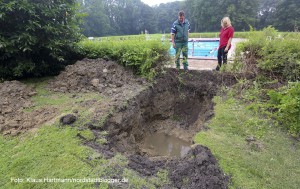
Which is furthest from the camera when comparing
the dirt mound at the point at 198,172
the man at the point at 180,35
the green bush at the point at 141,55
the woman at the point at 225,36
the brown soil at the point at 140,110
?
the man at the point at 180,35

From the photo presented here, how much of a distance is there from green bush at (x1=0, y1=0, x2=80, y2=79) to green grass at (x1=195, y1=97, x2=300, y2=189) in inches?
207

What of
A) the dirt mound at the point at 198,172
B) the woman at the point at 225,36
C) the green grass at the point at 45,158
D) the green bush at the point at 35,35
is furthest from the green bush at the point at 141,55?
the dirt mound at the point at 198,172

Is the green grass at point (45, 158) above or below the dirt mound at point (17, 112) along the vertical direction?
below

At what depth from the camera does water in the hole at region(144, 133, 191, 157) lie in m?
5.36

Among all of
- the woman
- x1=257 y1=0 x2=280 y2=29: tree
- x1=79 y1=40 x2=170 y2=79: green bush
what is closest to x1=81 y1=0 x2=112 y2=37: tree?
x1=257 y1=0 x2=280 y2=29: tree

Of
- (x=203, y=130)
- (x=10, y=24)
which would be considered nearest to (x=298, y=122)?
(x=203, y=130)

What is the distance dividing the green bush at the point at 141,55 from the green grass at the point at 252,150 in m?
2.60

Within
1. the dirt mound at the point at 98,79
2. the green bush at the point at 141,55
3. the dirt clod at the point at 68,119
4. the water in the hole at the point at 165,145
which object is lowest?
the water in the hole at the point at 165,145

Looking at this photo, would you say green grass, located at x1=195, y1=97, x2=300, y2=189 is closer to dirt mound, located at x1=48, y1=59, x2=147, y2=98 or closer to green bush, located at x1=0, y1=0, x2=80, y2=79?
dirt mound, located at x1=48, y1=59, x2=147, y2=98

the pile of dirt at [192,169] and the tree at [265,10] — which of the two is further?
the tree at [265,10]

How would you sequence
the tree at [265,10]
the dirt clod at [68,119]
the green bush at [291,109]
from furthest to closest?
the tree at [265,10]
the dirt clod at [68,119]
the green bush at [291,109]

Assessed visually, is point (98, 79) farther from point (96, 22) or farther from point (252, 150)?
point (96, 22)

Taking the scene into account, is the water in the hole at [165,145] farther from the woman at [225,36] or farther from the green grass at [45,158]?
the woman at [225,36]

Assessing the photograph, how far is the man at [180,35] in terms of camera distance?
6.72 metres
